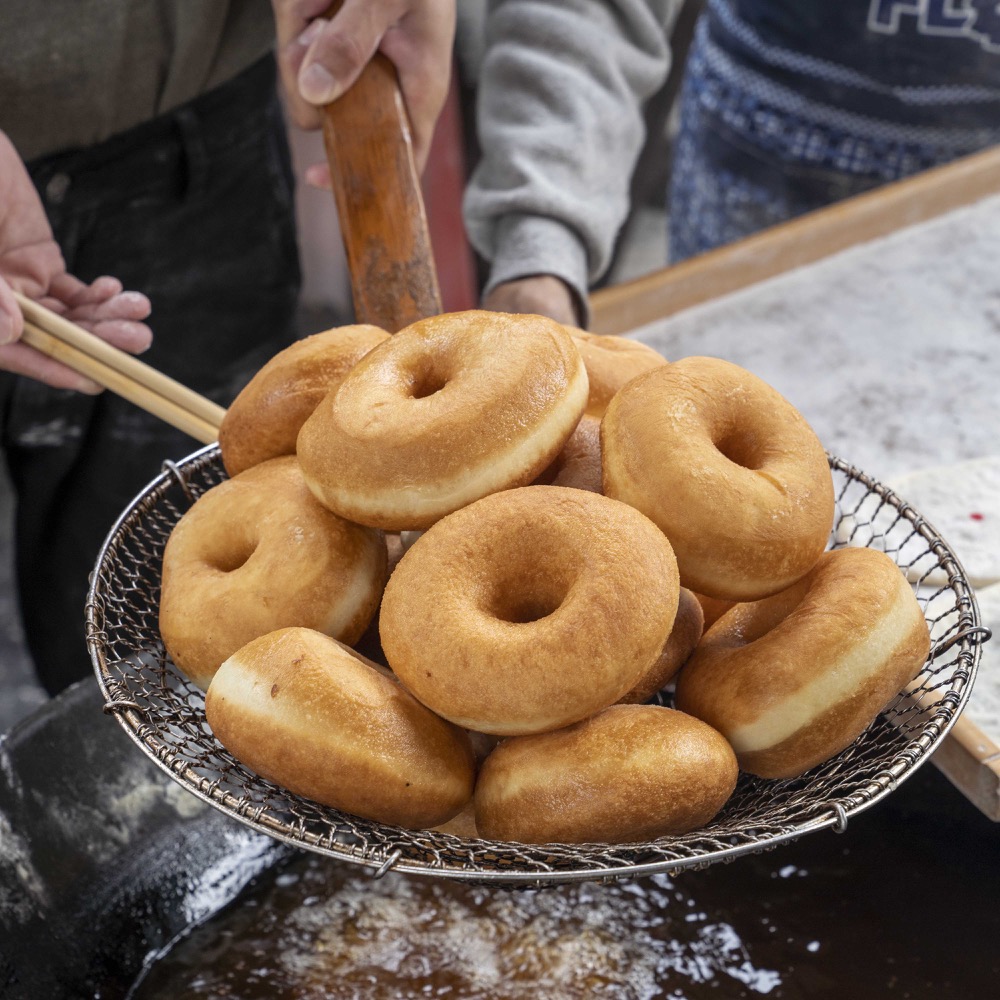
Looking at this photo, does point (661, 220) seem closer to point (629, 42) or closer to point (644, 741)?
point (629, 42)

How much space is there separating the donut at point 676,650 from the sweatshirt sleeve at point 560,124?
79 centimetres

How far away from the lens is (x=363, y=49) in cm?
114

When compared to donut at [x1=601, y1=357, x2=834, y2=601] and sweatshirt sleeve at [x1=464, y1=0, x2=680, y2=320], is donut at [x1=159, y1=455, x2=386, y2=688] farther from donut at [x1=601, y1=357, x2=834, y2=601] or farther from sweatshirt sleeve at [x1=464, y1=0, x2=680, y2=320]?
sweatshirt sleeve at [x1=464, y1=0, x2=680, y2=320]

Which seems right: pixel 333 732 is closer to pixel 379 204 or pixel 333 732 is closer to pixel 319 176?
pixel 379 204

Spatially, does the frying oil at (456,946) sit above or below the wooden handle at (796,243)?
below

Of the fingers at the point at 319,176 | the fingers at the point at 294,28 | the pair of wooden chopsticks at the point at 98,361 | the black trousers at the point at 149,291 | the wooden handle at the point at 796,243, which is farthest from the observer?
the wooden handle at the point at 796,243

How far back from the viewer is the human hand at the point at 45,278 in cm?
127

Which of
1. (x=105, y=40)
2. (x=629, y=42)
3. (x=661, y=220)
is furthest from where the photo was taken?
(x=661, y=220)

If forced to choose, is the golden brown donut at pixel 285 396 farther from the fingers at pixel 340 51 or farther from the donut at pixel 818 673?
the donut at pixel 818 673

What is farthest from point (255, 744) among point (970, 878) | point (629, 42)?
point (629, 42)

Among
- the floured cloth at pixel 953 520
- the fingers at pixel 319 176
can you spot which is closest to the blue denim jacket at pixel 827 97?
the floured cloth at pixel 953 520

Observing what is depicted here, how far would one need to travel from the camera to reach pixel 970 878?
3.48 ft

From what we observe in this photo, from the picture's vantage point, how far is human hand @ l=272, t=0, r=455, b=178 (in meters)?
1.13

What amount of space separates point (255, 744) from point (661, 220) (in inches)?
153
